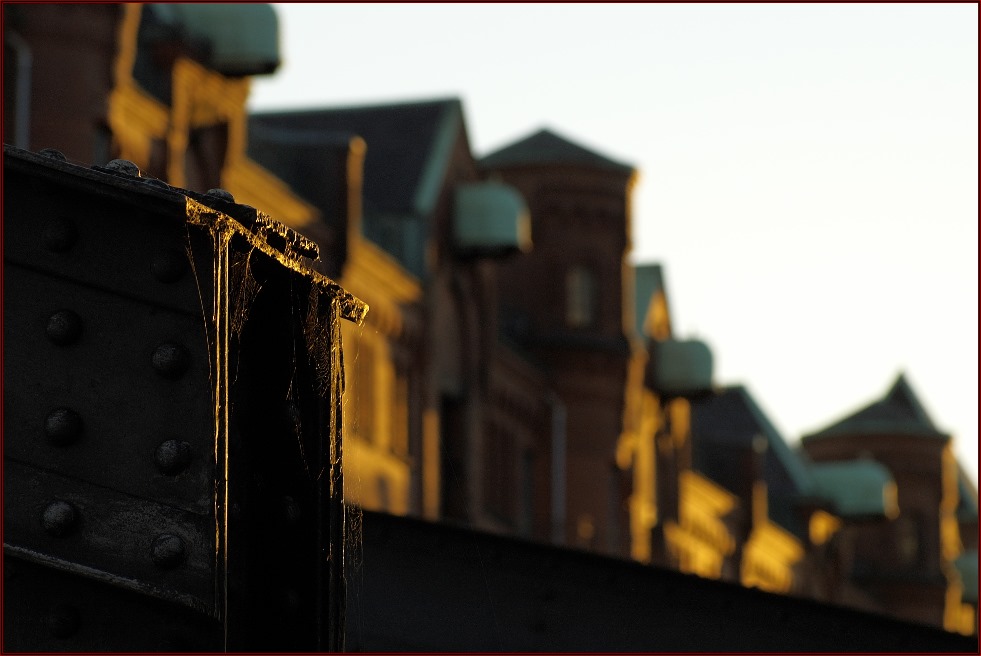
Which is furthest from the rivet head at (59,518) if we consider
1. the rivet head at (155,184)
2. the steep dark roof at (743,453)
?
the steep dark roof at (743,453)

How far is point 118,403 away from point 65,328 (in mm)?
122

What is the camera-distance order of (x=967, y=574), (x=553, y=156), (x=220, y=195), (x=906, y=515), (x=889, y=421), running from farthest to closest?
1. (x=967, y=574)
2. (x=889, y=421)
3. (x=906, y=515)
4. (x=553, y=156)
5. (x=220, y=195)

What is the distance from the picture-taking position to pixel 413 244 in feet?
120

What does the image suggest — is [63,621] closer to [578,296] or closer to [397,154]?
[397,154]

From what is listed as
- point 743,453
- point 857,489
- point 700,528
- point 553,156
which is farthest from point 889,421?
point 553,156

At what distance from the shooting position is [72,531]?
320 centimetres

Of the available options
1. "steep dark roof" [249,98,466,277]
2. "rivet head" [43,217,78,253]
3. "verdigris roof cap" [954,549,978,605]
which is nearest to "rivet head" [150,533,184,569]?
"rivet head" [43,217,78,253]

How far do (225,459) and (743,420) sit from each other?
6744cm

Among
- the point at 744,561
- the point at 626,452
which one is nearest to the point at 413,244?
the point at 626,452

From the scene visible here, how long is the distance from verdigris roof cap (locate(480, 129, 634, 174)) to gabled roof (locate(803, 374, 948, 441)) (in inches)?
1263

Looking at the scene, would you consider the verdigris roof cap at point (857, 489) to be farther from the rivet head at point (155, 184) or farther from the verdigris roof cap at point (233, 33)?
the rivet head at point (155, 184)

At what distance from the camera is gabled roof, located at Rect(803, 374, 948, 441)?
7438cm

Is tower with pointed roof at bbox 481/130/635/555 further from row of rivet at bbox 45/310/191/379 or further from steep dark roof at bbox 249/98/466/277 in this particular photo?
row of rivet at bbox 45/310/191/379

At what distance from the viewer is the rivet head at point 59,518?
10.4ft
